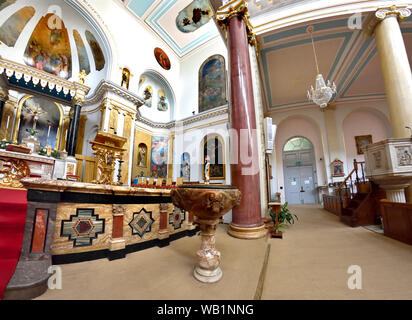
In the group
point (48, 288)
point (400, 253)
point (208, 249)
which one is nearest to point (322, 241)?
point (400, 253)

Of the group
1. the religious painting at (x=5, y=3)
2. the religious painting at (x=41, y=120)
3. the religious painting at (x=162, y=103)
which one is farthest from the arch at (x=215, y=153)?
the religious painting at (x=5, y=3)

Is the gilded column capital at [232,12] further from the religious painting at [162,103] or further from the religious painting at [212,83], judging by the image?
the religious painting at [162,103]

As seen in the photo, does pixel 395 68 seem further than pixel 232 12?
Yes

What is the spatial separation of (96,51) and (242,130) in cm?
986

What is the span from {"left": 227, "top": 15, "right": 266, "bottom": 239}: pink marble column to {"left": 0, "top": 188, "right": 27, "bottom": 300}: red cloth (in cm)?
262

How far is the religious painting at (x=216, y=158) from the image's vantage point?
8.71 metres

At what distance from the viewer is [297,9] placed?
5055 millimetres

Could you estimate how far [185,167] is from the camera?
10023mm

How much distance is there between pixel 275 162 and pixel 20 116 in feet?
45.7

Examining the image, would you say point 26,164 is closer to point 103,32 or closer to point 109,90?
point 109,90

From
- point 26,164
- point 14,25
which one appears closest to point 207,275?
point 26,164

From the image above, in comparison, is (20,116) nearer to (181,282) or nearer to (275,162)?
(181,282)

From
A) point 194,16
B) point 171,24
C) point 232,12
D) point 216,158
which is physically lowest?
point 216,158
